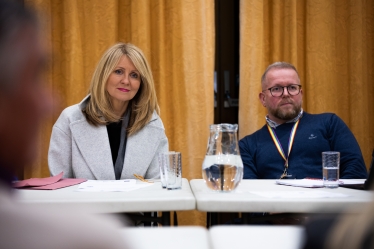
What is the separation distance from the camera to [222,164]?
1.46 meters

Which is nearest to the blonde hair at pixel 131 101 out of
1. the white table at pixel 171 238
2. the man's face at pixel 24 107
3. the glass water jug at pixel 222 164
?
the glass water jug at pixel 222 164

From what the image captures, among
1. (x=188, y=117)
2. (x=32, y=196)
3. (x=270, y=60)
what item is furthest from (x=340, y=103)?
(x=32, y=196)

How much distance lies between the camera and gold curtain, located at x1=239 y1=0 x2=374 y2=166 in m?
3.35

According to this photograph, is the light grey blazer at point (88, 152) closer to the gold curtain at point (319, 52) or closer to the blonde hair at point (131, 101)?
the blonde hair at point (131, 101)

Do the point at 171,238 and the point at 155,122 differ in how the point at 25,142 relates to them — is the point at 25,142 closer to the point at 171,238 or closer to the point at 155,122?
the point at 171,238

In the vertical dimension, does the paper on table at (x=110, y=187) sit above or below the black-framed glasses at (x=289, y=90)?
below

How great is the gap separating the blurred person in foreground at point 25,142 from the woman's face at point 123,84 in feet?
7.15

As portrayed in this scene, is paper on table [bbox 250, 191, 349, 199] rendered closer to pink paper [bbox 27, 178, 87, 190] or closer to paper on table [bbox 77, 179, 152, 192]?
paper on table [bbox 77, 179, 152, 192]

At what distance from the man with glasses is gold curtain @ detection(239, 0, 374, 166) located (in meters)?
0.51

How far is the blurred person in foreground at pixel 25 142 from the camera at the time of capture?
10.7 inches

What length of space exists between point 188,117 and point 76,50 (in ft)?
3.43

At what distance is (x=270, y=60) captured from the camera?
342 cm

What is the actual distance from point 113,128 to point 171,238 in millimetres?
1820

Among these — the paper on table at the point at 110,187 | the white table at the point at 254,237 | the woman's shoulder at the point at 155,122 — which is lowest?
the paper on table at the point at 110,187
